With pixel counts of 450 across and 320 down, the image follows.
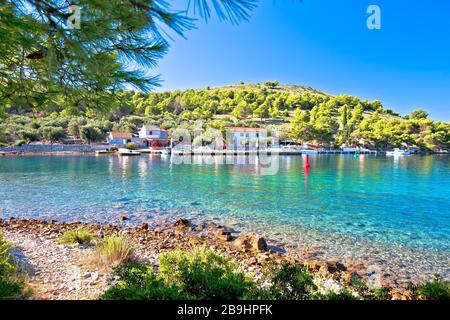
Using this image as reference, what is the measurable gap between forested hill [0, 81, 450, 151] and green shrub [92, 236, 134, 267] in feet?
8.62

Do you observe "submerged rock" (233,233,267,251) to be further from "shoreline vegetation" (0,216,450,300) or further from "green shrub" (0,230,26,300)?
"green shrub" (0,230,26,300)

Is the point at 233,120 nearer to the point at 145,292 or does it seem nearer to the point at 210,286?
the point at 210,286

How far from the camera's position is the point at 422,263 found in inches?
283

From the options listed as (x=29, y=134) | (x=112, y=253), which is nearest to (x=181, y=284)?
(x=112, y=253)

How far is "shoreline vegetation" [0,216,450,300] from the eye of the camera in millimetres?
3297

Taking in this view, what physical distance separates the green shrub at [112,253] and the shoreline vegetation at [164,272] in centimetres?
2

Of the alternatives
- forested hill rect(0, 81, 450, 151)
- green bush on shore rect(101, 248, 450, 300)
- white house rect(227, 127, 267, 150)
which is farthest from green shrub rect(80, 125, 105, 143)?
green bush on shore rect(101, 248, 450, 300)

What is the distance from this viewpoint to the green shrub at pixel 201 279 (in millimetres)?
3148

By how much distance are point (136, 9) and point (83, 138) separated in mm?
63211

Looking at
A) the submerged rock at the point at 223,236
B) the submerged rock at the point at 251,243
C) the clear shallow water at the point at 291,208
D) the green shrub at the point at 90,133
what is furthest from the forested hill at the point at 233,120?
the submerged rock at the point at 223,236

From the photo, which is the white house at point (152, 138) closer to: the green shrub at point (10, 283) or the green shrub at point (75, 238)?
the green shrub at point (75, 238)

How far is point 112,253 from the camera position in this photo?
5.17m
